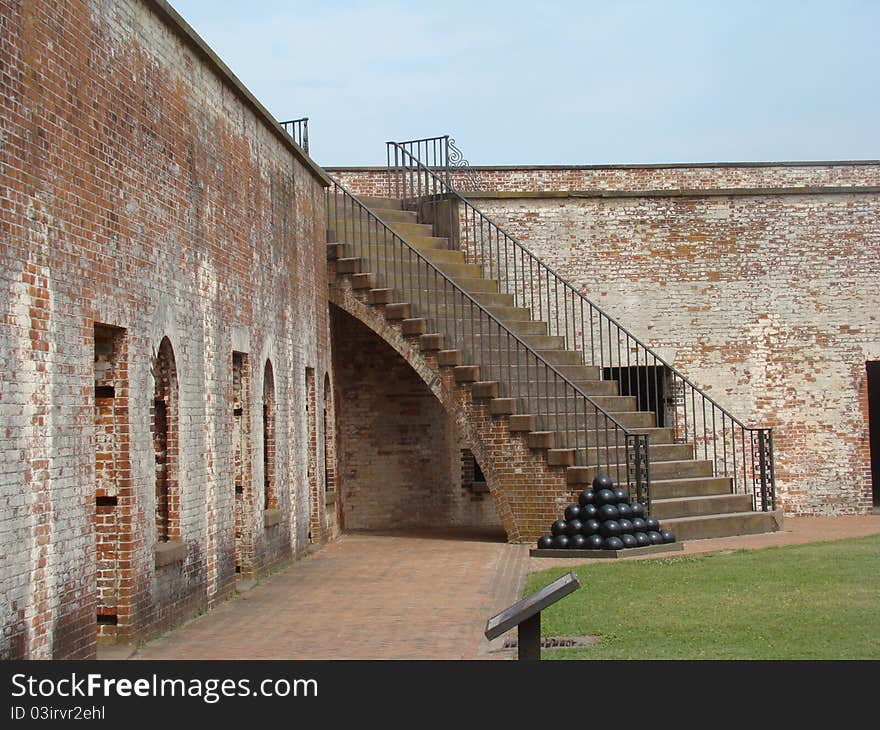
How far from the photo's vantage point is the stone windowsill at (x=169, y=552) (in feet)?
32.8

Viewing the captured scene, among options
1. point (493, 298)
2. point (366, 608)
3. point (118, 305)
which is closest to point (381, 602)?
point (366, 608)

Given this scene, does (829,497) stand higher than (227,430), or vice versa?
(227,430)

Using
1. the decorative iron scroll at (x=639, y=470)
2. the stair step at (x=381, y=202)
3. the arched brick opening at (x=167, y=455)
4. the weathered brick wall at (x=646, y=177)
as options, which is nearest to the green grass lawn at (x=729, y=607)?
the decorative iron scroll at (x=639, y=470)

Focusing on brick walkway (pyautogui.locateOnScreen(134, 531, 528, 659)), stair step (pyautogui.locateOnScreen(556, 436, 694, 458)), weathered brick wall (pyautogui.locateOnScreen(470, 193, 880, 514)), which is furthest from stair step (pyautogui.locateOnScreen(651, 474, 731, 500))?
weathered brick wall (pyautogui.locateOnScreen(470, 193, 880, 514))

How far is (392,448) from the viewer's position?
2048 centimetres

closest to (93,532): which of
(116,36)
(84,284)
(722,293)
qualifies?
(84,284)

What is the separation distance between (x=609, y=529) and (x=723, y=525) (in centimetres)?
231

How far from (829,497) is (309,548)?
8814mm

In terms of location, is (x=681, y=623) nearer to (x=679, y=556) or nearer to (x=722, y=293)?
(x=679, y=556)

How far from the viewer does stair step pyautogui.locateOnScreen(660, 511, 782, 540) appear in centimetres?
1588

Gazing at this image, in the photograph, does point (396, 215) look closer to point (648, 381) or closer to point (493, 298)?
point (493, 298)

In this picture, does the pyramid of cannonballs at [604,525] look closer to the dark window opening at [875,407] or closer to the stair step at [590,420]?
the stair step at [590,420]

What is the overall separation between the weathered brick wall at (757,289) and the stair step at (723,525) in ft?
12.6

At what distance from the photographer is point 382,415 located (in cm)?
2048
